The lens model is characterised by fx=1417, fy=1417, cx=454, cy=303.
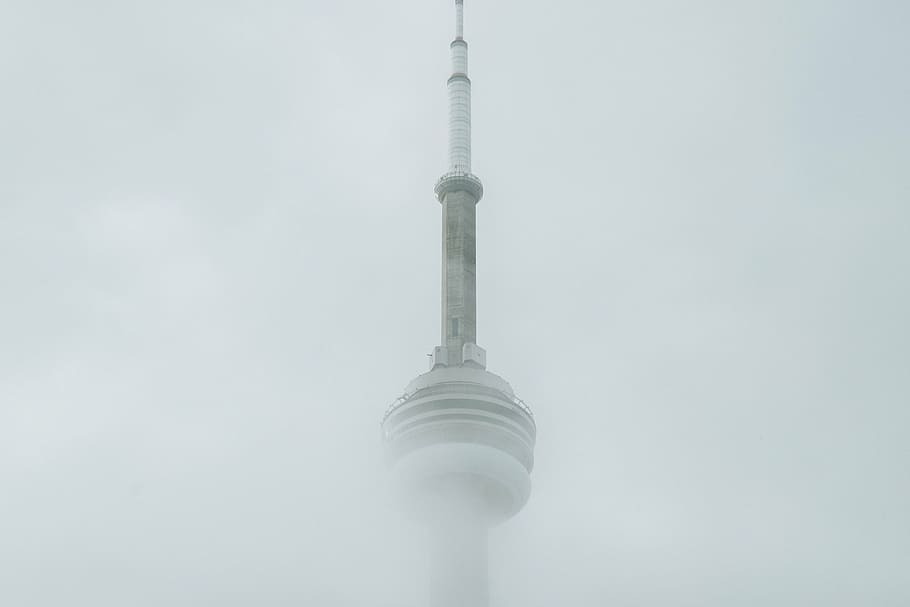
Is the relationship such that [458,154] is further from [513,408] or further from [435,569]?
[435,569]

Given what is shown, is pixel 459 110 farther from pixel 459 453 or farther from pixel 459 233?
pixel 459 453

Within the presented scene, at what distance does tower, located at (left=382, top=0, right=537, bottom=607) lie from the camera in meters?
136

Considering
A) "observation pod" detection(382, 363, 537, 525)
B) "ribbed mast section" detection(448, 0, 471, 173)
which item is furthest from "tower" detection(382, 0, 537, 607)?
"ribbed mast section" detection(448, 0, 471, 173)

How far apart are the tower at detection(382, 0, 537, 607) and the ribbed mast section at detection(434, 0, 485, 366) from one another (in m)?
0.16

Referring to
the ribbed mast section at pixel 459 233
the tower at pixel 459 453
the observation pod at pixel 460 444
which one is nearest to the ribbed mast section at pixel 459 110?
the ribbed mast section at pixel 459 233

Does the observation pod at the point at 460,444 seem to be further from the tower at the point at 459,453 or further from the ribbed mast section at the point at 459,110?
the ribbed mast section at the point at 459,110

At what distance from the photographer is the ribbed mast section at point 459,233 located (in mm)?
145000

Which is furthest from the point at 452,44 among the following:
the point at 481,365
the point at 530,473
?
the point at 530,473

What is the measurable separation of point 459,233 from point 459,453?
88.3 feet

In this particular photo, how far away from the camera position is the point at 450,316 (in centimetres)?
14688

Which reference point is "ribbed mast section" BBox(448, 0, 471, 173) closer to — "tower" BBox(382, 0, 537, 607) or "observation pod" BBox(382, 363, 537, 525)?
"tower" BBox(382, 0, 537, 607)

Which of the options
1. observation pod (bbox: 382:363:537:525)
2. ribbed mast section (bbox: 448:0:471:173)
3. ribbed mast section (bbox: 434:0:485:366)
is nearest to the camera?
observation pod (bbox: 382:363:537:525)

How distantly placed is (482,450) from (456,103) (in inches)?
1734

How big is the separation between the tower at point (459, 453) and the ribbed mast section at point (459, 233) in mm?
163
